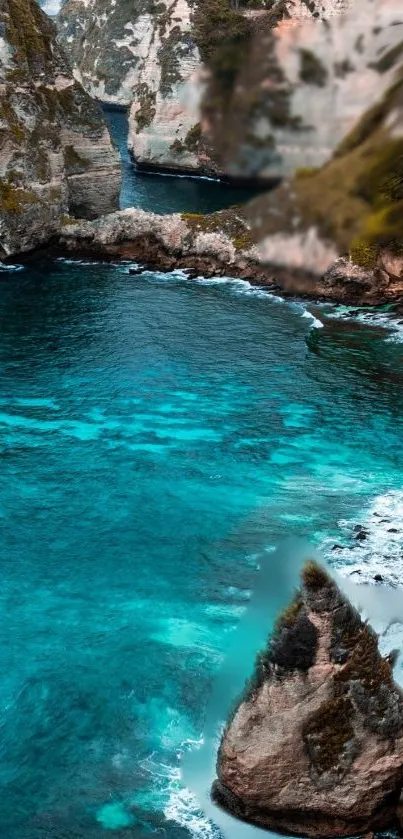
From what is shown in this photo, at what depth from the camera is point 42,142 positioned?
207 ft

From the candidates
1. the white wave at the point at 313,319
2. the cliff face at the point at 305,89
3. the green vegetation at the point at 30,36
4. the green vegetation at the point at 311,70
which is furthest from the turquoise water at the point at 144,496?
the green vegetation at the point at 30,36

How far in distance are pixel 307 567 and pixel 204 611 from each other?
894 cm

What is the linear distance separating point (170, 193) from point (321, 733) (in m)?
72.0

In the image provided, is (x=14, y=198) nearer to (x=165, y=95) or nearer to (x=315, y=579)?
(x=165, y=95)

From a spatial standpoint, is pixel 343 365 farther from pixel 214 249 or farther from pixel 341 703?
pixel 341 703

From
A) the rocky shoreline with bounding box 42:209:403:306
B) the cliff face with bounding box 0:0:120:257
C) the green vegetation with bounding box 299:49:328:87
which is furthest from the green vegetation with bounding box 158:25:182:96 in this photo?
the green vegetation with bounding box 299:49:328:87

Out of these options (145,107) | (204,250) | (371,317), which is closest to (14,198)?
(204,250)

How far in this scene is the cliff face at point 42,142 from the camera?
61.0 m

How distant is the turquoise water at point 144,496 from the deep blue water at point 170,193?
2254cm

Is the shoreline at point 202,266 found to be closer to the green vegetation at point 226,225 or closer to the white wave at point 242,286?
the white wave at point 242,286

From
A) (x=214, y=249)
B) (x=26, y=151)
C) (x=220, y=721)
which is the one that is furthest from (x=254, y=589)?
(x=26, y=151)

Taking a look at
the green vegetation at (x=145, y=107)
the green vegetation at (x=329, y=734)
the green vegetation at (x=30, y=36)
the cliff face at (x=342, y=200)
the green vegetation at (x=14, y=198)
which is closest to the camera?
the cliff face at (x=342, y=200)

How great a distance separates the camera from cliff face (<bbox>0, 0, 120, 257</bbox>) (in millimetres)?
60969

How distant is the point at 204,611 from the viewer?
88.0ft
